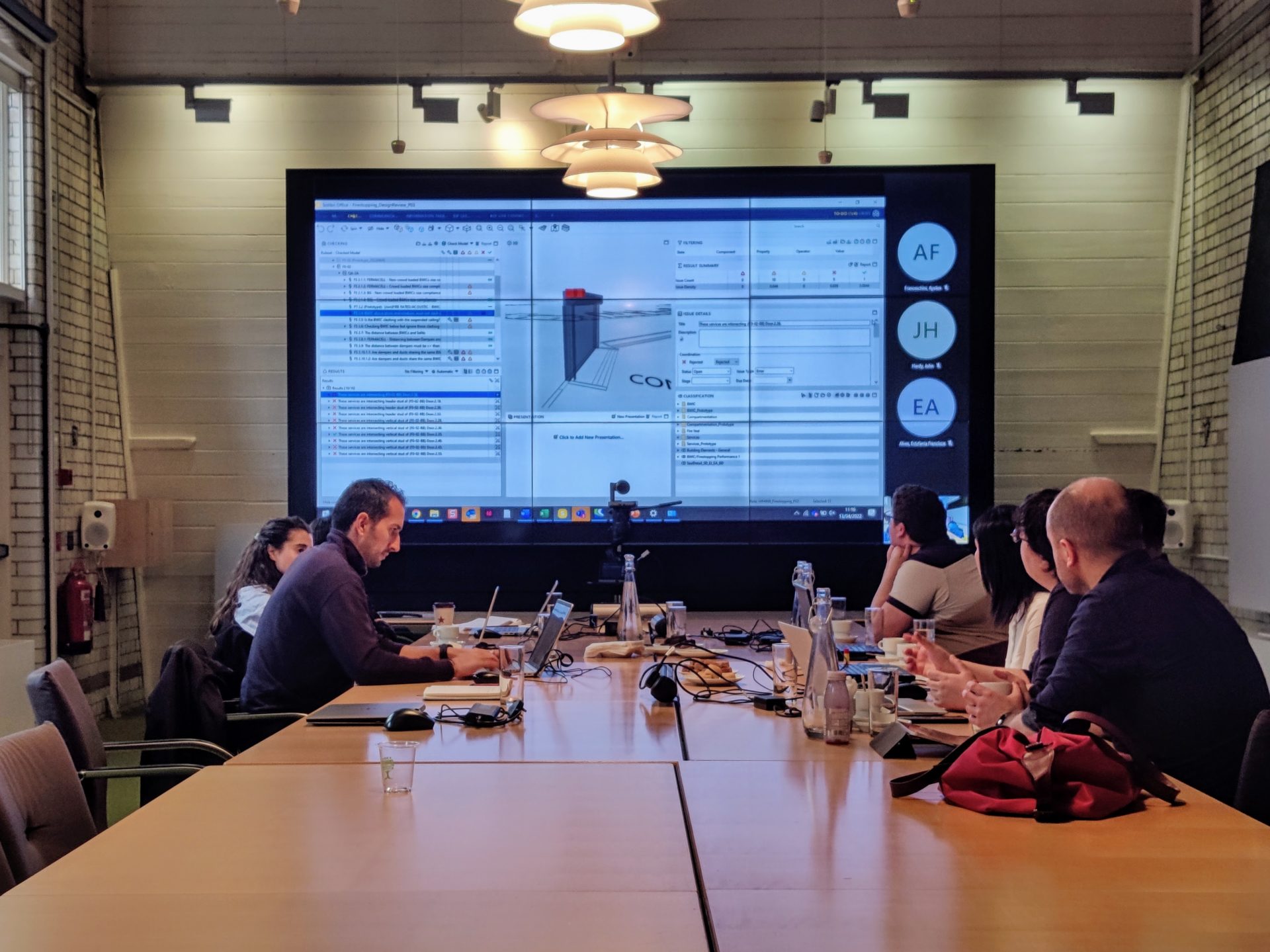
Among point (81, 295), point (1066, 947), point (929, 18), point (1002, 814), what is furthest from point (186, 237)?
point (1066, 947)

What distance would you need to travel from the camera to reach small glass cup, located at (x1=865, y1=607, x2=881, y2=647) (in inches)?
182

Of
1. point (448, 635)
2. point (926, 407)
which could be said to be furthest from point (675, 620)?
point (926, 407)

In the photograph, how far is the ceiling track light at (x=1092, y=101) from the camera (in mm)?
6863

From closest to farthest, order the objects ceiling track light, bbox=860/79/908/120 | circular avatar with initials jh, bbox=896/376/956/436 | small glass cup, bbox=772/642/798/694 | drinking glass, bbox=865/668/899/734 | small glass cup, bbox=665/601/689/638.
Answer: drinking glass, bbox=865/668/899/734 < small glass cup, bbox=772/642/798/694 < small glass cup, bbox=665/601/689/638 < circular avatar with initials jh, bbox=896/376/956/436 < ceiling track light, bbox=860/79/908/120

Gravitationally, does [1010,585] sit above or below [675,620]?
above

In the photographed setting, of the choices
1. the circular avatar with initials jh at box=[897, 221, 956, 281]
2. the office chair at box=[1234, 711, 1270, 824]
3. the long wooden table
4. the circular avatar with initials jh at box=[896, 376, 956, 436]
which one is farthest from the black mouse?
the circular avatar with initials jh at box=[897, 221, 956, 281]

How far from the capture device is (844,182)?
6.58 meters

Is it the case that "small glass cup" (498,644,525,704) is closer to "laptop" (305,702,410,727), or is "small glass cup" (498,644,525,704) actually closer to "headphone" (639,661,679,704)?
"laptop" (305,702,410,727)

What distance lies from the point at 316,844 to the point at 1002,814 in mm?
1161

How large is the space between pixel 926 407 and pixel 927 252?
843mm

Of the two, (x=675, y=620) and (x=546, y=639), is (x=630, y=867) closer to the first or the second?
(x=546, y=639)

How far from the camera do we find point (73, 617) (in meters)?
6.41

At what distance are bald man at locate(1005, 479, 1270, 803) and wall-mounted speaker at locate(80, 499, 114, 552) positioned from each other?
17.5 ft

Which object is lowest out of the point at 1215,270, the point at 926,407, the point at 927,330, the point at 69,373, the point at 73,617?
the point at 73,617
